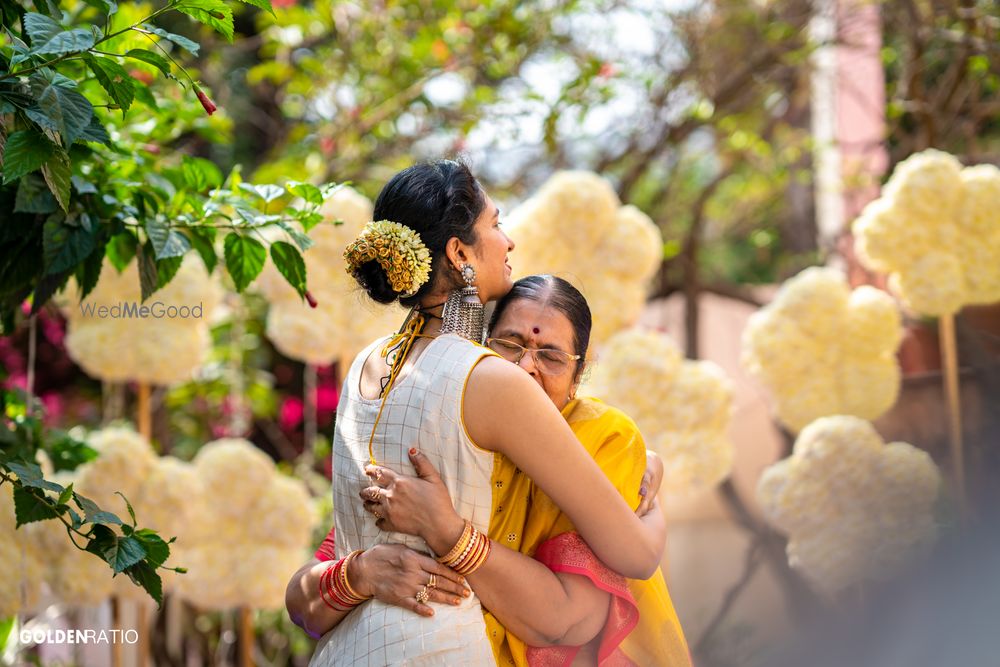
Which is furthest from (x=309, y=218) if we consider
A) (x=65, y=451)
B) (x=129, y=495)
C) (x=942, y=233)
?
(x=942, y=233)

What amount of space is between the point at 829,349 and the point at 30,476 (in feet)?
8.45

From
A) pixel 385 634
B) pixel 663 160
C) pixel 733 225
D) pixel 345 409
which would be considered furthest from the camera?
pixel 733 225

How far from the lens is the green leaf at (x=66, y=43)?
1.57 metres

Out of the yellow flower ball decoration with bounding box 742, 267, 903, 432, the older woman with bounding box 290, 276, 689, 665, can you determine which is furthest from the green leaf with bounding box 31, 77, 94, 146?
the yellow flower ball decoration with bounding box 742, 267, 903, 432

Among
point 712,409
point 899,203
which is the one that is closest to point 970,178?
point 899,203

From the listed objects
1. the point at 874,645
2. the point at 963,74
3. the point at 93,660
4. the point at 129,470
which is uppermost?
the point at 963,74

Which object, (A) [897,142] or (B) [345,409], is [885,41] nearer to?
(A) [897,142]

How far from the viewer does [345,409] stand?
6.28 feet

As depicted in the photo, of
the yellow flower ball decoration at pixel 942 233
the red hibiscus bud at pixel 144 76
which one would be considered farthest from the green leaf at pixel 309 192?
the yellow flower ball decoration at pixel 942 233

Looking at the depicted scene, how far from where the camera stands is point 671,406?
3453 millimetres

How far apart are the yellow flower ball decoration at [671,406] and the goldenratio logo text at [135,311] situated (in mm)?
1328

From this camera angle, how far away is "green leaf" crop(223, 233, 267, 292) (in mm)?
2260

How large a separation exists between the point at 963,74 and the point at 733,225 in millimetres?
2675

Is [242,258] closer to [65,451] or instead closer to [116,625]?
A: [65,451]
